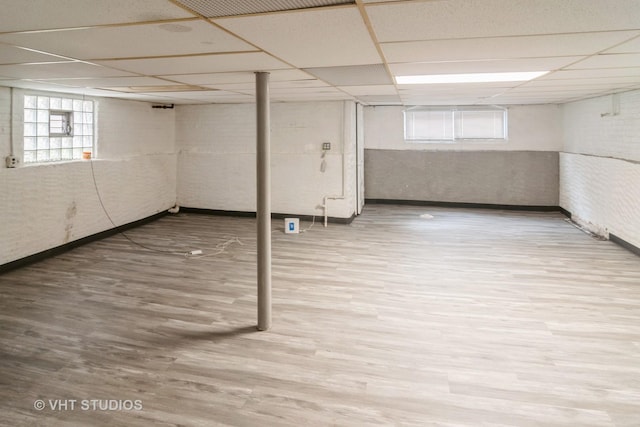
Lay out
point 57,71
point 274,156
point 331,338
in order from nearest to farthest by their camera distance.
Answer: point 331,338 < point 57,71 < point 274,156

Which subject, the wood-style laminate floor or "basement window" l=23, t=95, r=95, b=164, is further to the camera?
"basement window" l=23, t=95, r=95, b=164

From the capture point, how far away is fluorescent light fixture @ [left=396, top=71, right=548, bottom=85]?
3822 mm

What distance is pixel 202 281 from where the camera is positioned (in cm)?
441

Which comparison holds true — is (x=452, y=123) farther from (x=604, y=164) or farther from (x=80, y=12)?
(x=80, y=12)

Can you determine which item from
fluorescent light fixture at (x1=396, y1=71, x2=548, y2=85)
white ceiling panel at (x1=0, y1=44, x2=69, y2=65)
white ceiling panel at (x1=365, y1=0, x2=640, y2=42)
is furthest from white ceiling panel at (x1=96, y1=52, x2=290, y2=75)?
fluorescent light fixture at (x1=396, y1=71, x2=548, y2=85)

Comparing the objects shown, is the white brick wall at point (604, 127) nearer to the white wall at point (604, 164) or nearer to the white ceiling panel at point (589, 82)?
the white wall at point (604, 164)

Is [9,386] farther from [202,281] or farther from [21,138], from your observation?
[21,138]

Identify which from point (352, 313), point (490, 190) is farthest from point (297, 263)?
point (490, 190)

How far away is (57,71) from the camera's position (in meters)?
3.45

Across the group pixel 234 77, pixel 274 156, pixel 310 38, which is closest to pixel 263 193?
pixel 234 77

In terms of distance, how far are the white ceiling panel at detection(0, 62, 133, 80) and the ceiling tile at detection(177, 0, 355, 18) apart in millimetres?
1824

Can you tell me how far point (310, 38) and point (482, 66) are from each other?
1.72 meters

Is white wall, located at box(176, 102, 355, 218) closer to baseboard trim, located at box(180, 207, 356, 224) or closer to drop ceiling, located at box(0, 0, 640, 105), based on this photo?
baseboard trim, located at box(180, 207, 356, 224)

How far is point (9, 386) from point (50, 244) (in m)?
3.30
